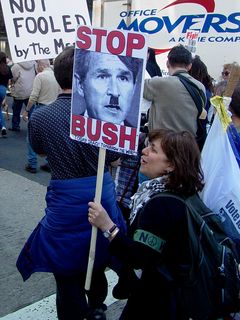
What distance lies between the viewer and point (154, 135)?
79.4 inches

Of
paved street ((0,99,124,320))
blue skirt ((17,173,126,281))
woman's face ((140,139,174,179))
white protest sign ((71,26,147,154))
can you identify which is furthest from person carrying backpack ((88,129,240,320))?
paved street ((0,99,124,320))

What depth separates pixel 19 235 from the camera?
4090 mm

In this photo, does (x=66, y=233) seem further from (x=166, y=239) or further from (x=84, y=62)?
(x=84, y=62)

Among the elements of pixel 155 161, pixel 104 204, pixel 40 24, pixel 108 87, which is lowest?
pixel 104 204

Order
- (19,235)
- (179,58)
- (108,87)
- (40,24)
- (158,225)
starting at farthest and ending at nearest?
(19,235)
(179,58)
(40,24)
(108,87)
(158,225)

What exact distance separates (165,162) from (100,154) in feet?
1.24

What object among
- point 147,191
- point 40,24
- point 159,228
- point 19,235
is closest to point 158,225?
point 159,228

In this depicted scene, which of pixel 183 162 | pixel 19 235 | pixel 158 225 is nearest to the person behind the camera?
pixel 158 225

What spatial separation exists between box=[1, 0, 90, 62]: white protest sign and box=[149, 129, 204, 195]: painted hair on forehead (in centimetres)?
178

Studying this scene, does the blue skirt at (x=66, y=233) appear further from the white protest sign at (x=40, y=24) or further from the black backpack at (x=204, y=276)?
the white protest sign at (x=40, y=24)

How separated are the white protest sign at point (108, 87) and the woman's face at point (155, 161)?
13 centimetres

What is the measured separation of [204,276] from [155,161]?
0.53 meters

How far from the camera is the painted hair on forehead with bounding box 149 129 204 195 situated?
1853 mm

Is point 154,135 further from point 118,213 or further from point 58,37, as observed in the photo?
point 58,37
